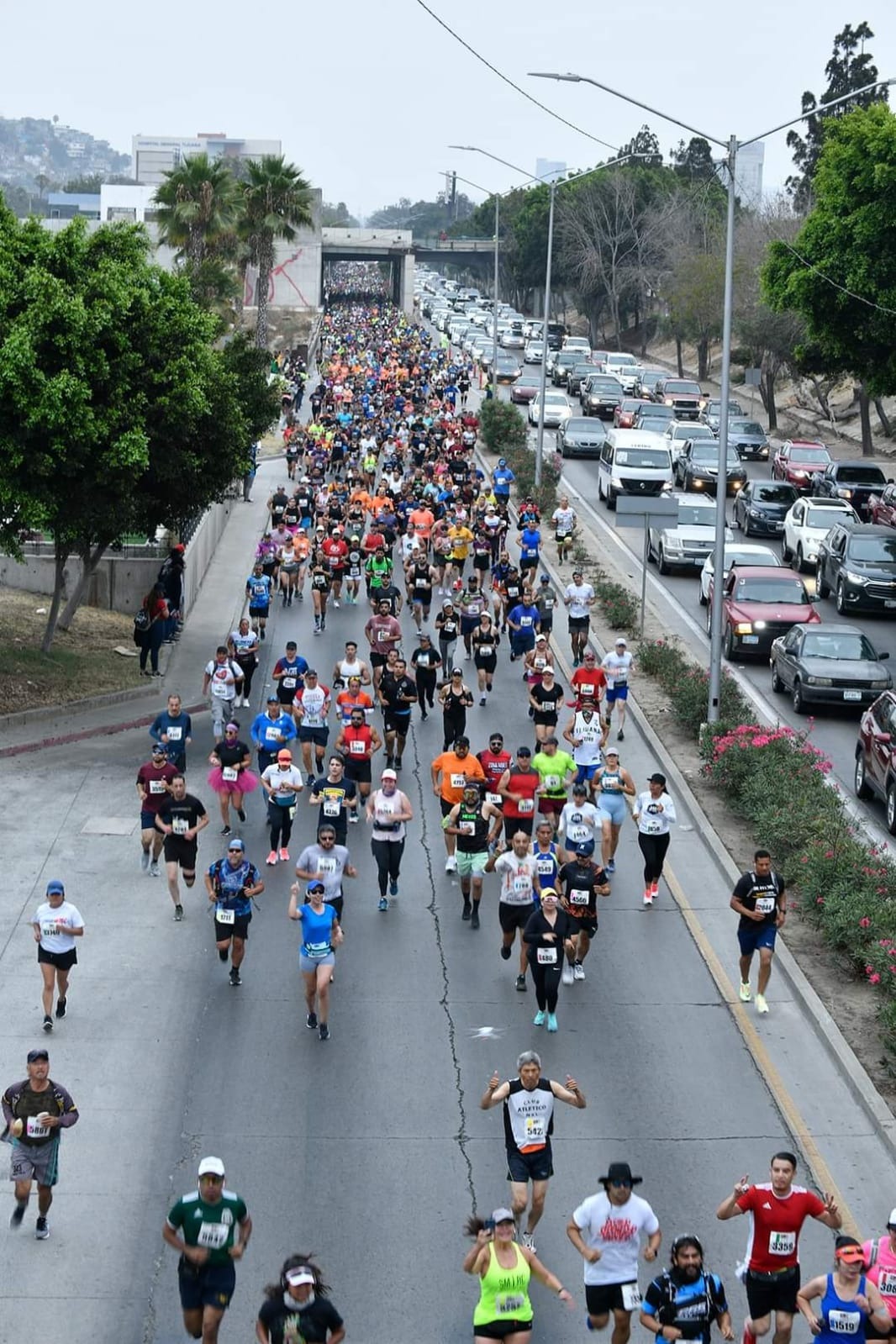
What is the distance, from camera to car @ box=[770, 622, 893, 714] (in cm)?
2609

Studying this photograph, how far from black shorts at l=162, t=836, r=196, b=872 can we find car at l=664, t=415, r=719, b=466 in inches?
1396

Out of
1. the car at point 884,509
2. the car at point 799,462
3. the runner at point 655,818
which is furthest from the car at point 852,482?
the runner at point 655,818

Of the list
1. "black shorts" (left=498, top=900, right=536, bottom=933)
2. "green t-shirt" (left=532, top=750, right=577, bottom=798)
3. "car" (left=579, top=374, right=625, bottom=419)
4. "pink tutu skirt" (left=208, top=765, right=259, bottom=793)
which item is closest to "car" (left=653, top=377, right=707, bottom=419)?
"car" (left=579, top=374, right=625, bottom=419)

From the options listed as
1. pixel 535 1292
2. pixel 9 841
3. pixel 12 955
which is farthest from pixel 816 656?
pixel 535 1292

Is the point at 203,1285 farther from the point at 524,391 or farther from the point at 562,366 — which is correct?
the point at 562,366

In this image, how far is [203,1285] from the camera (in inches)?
384

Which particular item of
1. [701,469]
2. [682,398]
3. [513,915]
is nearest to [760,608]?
[513,915]

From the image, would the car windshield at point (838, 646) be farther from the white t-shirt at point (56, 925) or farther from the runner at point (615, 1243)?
the runner at point (615, 1243)

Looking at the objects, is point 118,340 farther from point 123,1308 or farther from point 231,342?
point 123,1308

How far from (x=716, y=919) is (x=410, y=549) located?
16462 mm

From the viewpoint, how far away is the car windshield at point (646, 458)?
46.4 meters

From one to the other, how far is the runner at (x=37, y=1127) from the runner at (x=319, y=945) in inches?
127

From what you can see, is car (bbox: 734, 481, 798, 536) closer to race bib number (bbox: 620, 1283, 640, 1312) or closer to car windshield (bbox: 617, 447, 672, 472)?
car windshield (bbox: 617, 447, 672, 472)

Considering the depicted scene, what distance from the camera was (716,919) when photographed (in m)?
17.8
